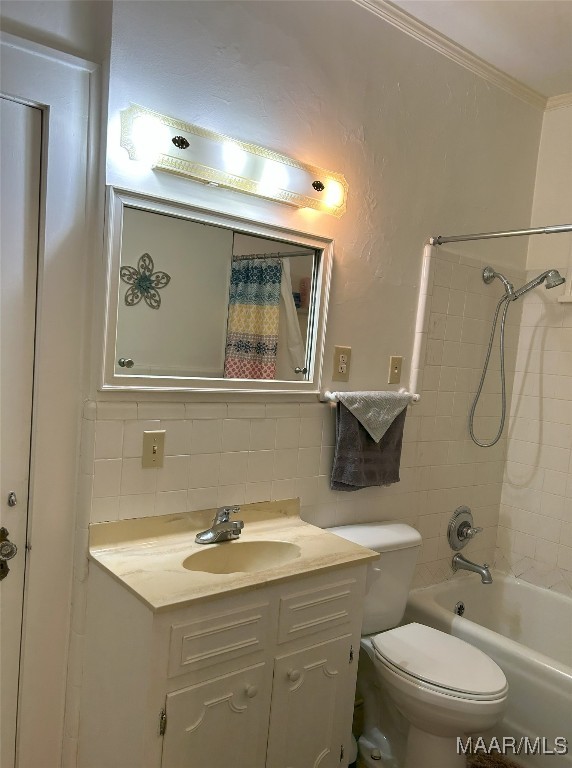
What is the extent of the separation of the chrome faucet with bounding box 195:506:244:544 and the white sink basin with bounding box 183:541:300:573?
20 millimetres

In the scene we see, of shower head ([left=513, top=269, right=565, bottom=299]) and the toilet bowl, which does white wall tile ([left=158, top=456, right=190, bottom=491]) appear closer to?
the toilet bowl

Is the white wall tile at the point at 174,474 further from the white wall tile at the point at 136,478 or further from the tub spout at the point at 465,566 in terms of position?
the tub spout at the point at 465,566

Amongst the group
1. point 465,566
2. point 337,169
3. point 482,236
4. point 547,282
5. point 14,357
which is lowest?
point 465,566

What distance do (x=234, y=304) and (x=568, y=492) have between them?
72.0 inches

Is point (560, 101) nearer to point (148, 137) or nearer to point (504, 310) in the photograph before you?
point (504, 310)

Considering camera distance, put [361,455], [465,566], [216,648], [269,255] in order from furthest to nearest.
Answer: [465,566], [361,455], [269,255], [216,648]

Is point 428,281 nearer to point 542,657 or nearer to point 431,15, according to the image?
point 431,15

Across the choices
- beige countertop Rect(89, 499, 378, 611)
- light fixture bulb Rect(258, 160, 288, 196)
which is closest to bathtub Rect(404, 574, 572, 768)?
beige countertop Rect(89, 499, 378, 611)

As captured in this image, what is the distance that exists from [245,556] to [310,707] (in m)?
0.49

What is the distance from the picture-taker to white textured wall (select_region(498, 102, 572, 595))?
2.81m

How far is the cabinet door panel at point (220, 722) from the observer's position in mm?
1529

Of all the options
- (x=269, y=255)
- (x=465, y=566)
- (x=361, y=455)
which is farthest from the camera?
(x=465, y=566)

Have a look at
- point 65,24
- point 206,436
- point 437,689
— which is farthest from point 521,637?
point 65,24

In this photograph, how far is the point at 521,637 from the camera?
9.27ft
